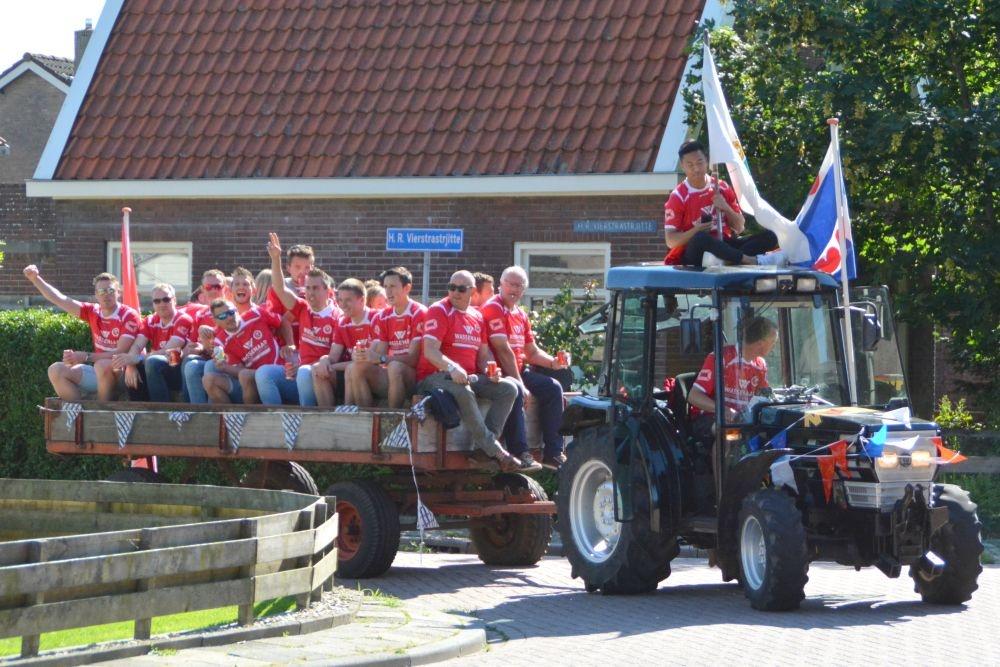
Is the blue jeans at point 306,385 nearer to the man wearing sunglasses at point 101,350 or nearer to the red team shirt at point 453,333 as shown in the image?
the red team shirt at point 453,333

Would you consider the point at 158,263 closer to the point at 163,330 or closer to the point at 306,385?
the point at 163,330

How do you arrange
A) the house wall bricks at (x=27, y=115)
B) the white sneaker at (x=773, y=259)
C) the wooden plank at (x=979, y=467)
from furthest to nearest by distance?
the house wall bricks at (x=27, y=115)
the wooden plank at (x=979, y=467)
the white sneaker at (x=773, y=259)

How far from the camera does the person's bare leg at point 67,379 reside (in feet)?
47.0

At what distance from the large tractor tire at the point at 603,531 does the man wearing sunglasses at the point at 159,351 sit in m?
3.87

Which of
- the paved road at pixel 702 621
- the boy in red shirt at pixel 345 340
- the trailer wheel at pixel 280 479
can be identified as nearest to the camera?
the paved road at pixel 702 621

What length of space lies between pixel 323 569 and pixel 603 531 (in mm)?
2335

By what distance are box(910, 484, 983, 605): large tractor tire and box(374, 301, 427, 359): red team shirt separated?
409 cm

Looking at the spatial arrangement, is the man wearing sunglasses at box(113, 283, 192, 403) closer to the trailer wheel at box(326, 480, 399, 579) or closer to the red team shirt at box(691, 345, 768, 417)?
the trailer wheel at box(326, 480, 399, 579)

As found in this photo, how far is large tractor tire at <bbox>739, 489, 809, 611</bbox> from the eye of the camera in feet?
32.3

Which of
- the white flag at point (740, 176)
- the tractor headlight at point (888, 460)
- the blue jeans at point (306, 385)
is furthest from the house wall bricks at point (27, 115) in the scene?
the tractor headlight at point (888, 460)

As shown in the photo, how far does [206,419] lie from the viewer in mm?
12969

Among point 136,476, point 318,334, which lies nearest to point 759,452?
point 318,334

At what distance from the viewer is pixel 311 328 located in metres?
12.9

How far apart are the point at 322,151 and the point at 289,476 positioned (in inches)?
303
